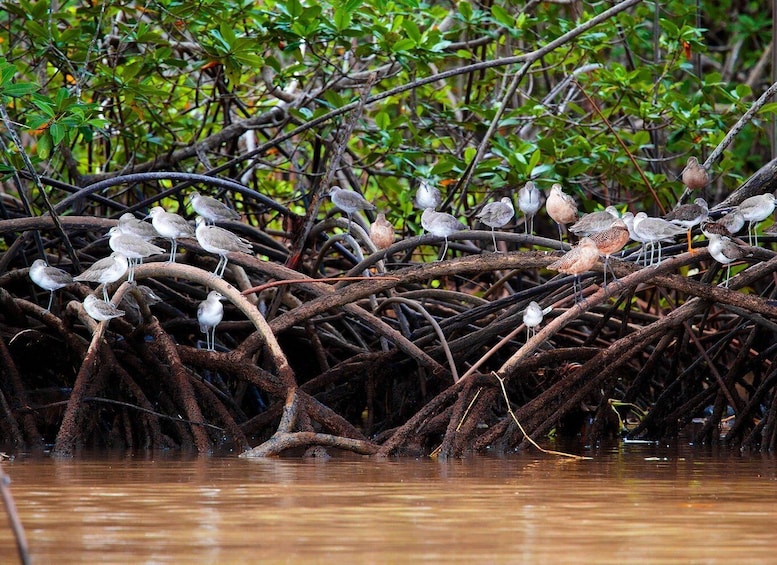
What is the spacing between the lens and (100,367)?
5.91 m

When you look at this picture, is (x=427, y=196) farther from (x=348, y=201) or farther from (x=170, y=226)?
(x=170, y=226)

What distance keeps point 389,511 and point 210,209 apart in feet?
12.0

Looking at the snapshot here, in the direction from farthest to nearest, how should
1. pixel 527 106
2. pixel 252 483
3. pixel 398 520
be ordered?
pixel 527 106 < pixel 252 483 < pixel 398 520

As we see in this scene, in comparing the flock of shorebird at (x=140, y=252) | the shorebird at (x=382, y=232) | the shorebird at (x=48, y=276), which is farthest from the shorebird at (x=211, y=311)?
the shorebird at (x=382, y=232)

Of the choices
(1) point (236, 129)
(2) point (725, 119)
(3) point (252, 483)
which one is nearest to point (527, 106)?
(2) point (725, 119)

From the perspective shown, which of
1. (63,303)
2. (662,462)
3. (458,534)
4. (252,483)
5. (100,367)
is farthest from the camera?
(63,303)

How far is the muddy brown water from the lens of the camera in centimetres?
282

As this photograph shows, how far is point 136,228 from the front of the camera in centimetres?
627

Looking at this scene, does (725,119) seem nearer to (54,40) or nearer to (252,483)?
(54,40)

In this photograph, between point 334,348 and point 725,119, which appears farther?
point 725,119

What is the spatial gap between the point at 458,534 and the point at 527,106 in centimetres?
580

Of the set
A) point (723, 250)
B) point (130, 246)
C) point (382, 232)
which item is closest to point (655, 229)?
point (723, 250)

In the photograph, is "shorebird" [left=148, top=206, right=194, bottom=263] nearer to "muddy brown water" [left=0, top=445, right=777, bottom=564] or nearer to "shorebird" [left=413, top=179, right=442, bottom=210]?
"muddy brown water" [left=0, top=445, right=777, bottom=564]

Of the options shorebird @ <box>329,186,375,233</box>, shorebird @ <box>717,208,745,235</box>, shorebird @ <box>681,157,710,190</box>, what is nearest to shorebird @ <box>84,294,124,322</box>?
shorebird @ <box>329,186,375,233</box>
